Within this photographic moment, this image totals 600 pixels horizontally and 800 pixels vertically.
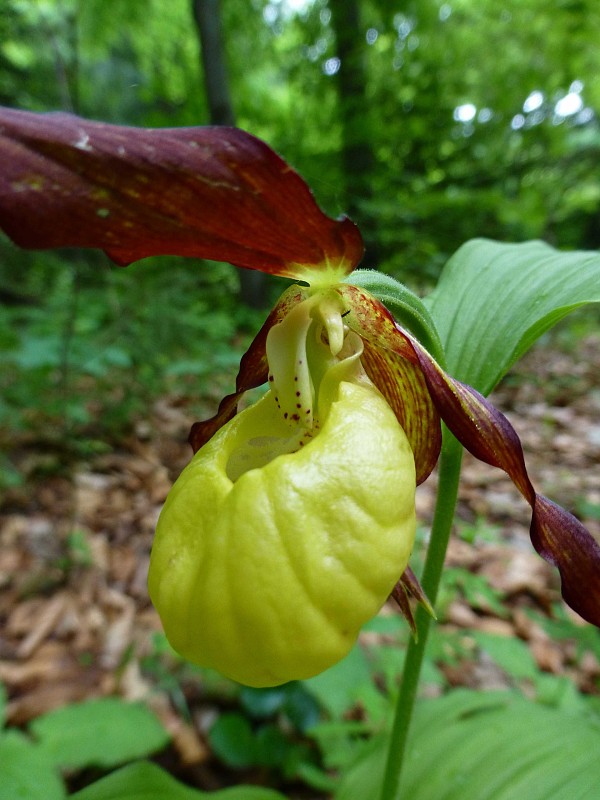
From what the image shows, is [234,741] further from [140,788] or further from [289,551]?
[289,551]

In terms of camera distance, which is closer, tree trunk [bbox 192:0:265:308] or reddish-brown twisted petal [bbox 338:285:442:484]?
reddish-brown twisted petal [bbox 338:285:442:484]

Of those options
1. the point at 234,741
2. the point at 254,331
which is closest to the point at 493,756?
the point at 234,741

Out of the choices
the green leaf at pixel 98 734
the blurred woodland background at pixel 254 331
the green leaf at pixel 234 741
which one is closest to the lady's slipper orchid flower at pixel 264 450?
the blurred woodland background at pixel 254 331

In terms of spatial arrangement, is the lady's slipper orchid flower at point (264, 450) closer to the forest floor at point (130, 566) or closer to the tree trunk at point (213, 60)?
the forest floor at point (130, 566)

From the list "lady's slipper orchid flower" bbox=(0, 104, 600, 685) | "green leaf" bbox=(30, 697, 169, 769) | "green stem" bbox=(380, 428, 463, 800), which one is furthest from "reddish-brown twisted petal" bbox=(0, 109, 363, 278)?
"green leaf" bbox=(30, 697, 169, 769)

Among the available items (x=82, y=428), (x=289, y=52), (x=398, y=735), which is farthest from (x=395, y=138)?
(x=398, y=735)

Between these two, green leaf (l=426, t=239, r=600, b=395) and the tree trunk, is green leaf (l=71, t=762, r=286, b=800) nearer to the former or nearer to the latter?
green leaf (l=426, t=239, r=600, b=395)
